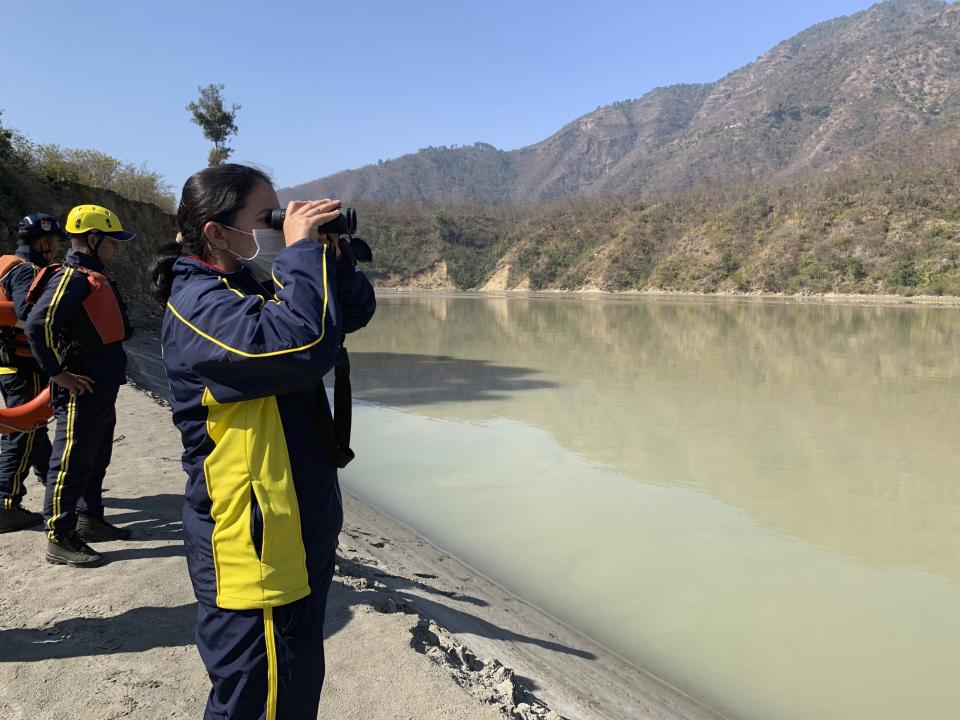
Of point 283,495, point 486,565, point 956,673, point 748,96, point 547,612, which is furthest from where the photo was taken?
point 748,96

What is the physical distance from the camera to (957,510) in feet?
18.0

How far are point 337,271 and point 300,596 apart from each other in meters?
0.72

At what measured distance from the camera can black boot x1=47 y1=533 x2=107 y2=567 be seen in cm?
337

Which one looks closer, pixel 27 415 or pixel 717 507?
pixel 27 415

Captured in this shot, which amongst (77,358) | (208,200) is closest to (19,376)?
(77,358)

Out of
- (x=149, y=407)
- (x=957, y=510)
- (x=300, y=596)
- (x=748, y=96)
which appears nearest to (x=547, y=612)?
(x=300, y=596)

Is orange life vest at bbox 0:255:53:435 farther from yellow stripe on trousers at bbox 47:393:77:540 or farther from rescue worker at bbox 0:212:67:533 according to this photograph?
yellow stripe on trousers at bbox 47:393:77:540

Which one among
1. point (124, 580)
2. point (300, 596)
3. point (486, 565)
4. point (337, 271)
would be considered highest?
point (337, 271)

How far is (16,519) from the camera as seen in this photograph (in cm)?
381

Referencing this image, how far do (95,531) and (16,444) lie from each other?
0.65m

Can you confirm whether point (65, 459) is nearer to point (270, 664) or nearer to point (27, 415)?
point (27, 415)

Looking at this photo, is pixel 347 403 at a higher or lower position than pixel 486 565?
higher

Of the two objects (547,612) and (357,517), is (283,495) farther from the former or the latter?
(357,517)

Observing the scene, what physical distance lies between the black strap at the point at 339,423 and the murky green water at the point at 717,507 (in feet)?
8.05
